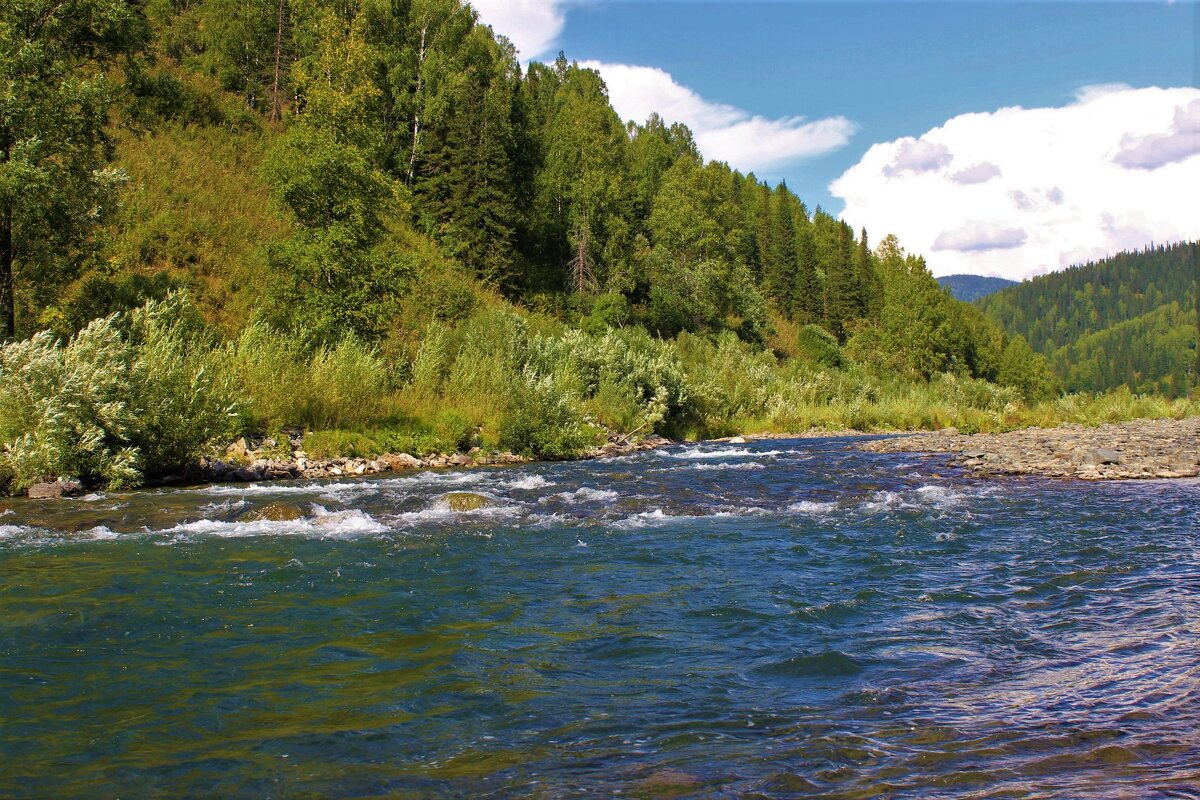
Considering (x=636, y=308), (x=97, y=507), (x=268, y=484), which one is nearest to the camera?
(x=97, y=507)

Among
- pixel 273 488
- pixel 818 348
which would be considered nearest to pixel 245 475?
pixel 273 488

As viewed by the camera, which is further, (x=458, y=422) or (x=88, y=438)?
(x=458, y=422)

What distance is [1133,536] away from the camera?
1058 cm

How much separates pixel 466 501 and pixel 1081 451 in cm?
1571

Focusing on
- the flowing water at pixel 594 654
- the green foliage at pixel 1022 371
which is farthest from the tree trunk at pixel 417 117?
the green foliage at pixel 1022 371

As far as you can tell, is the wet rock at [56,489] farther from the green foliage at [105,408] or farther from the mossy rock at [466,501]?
the mossy rock at [466,501]

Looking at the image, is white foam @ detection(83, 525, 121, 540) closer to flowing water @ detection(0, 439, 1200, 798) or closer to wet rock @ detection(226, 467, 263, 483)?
flowing water @ detection(0, 439, 1200, 798)

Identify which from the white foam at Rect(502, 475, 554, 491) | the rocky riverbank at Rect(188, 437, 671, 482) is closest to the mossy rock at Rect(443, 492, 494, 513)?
the white foam at Rect(502, 475, 554, 491)

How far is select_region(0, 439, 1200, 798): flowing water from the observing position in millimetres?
4199

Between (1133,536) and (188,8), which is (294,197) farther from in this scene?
(188,8)

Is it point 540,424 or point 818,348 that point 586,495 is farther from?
point 818,348

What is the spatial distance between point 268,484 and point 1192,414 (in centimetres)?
3892

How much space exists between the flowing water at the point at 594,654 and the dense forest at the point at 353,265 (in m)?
6.44

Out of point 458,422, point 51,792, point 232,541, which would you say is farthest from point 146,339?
point 51,792
